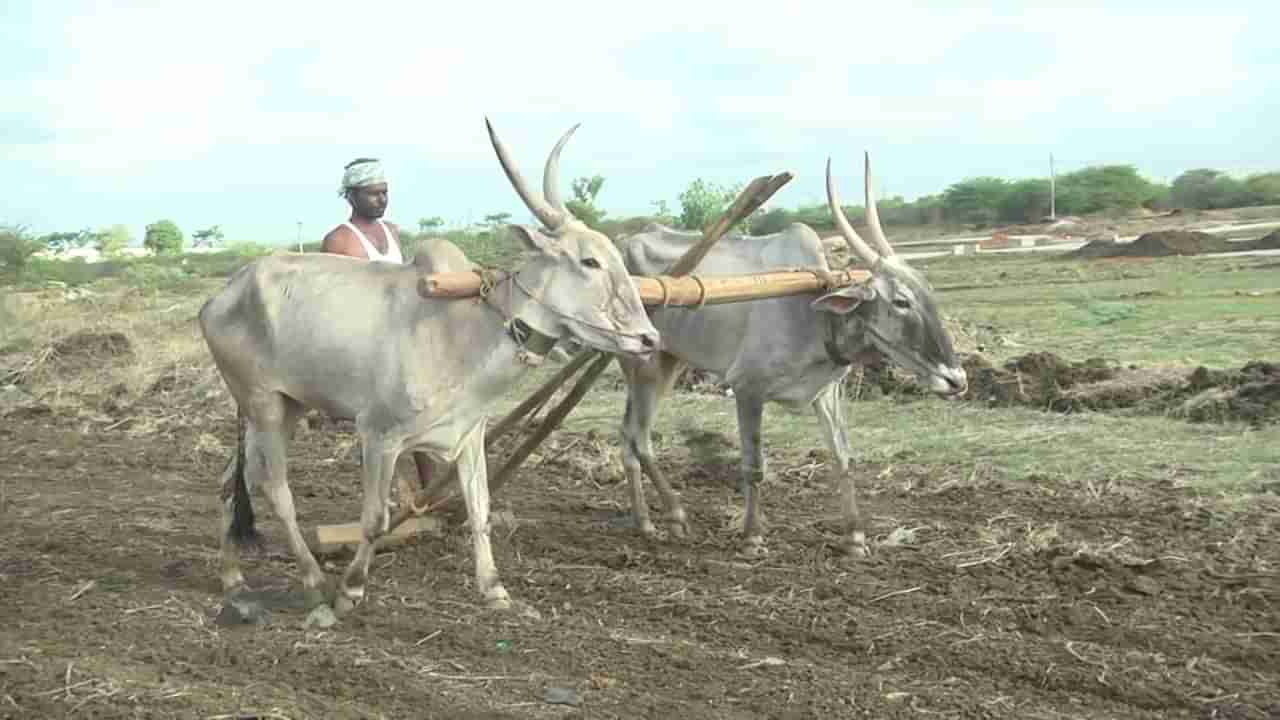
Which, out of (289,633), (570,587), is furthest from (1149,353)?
(289,633)

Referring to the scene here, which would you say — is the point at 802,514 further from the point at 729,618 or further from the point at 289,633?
the point at 289,633

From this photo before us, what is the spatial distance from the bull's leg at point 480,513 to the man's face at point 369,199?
177 centimetres

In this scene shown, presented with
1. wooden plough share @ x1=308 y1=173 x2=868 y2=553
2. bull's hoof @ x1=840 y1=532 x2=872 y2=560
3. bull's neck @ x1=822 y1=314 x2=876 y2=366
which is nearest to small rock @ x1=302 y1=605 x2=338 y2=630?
wooden plough share @ x1=308 y1=173 x2=868 y2=553

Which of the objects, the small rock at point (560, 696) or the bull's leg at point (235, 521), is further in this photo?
the bull's leg at point (235, 521)

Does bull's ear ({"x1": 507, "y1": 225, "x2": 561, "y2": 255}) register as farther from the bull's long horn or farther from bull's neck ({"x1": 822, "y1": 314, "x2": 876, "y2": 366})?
bull's neck ({"x1": 822, "y1": 314, "x2": 876, "y2": 366})

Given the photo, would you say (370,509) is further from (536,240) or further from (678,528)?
(678,528)

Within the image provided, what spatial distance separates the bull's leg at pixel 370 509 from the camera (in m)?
6.47

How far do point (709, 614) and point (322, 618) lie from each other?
70.1 inches

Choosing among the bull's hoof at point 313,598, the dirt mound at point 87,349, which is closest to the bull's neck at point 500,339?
the bull's hoof at point 313,598

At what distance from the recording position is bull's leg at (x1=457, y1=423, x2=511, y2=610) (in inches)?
263

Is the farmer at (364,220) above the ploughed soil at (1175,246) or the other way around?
above

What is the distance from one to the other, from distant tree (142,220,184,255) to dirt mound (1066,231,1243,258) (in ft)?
119

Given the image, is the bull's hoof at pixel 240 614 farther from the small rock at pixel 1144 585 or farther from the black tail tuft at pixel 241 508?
the small rock at pixel 1144 585

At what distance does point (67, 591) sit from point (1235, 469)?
278 inches
